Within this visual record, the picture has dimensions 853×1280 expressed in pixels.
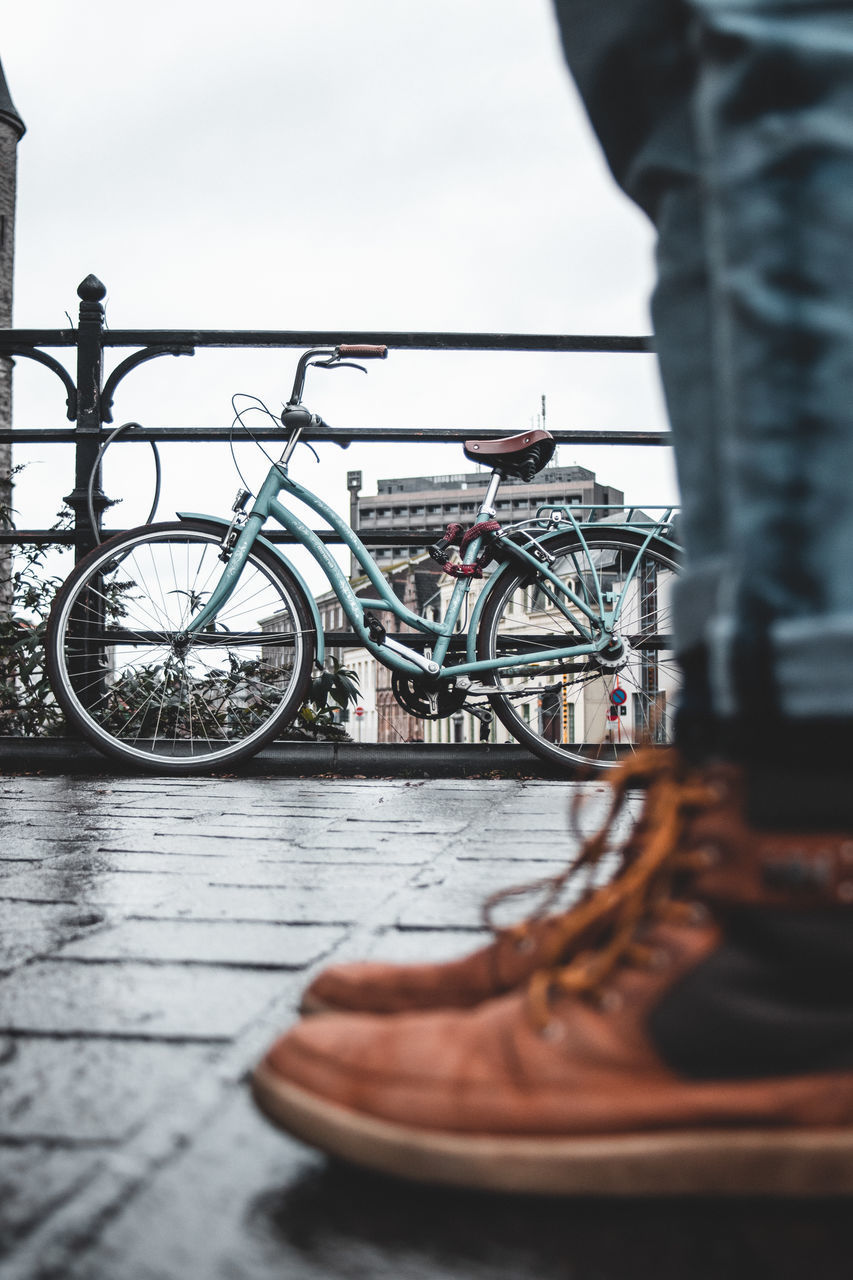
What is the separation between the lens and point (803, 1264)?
638 millimetres

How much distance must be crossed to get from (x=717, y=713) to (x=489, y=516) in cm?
326

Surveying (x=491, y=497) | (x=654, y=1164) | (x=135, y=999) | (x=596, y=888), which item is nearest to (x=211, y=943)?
(x=135, y=999)

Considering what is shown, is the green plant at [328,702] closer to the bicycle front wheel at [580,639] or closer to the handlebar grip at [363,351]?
the bicycle front wheel at [580,639]

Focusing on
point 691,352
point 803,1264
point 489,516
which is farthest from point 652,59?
point 489,516

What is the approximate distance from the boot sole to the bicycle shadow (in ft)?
0.04

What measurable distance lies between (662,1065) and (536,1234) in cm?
14

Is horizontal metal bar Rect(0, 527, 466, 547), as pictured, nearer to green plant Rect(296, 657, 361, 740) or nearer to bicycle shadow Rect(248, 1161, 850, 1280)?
green plant Rect(296, 657, 361, 740)

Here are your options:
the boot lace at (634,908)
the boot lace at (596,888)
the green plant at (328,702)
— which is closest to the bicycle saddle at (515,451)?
the green plant at (328,702)

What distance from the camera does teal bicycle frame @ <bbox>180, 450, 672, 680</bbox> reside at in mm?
3961

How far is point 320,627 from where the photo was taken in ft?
12.9

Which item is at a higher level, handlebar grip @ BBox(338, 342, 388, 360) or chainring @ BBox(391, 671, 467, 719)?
handlebar grip @ BBox(338, 342, 388, 360)

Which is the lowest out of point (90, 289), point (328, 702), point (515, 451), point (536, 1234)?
point (536, 1234)

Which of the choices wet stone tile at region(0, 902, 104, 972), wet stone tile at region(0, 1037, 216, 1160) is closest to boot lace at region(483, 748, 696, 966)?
wet stone tile at region(0, 1037, 216, 1160)

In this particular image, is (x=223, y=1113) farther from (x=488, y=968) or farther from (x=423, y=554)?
(x=423, y=554)
